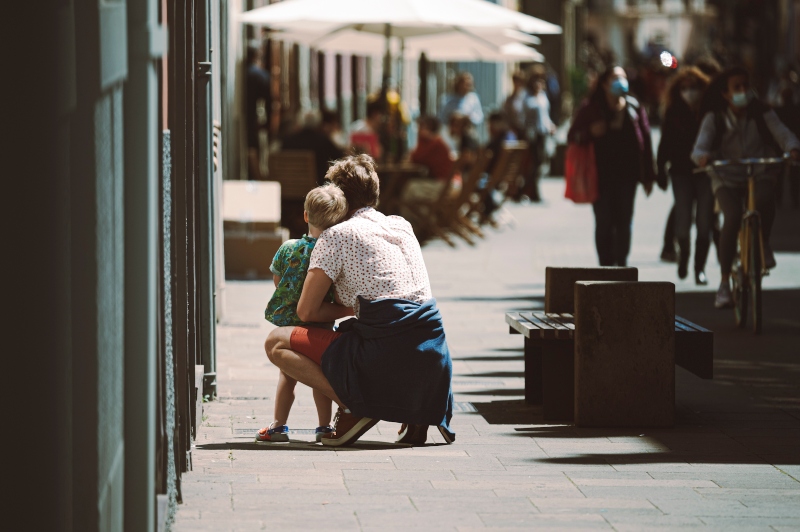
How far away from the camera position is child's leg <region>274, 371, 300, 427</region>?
684 centimetres

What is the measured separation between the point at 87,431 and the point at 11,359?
0.95ft

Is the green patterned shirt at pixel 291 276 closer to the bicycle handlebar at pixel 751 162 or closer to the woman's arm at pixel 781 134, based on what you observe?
the bicycle handlebar at pixel 751 162

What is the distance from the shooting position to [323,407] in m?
6.94

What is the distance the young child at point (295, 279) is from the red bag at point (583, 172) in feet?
19.1

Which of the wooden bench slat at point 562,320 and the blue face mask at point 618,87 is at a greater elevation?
the blue face mask at point 618,87

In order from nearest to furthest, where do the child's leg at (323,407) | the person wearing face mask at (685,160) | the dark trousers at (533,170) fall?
the child's leg at (323,407)
the person wearing face mask at (685,160)
the dark trousers at (533,170)

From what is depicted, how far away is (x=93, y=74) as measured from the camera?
4098mm

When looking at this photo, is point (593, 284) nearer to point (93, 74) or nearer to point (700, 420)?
point (700, 420)

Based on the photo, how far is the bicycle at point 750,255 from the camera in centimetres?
1048

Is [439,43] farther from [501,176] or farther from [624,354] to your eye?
[624,354]

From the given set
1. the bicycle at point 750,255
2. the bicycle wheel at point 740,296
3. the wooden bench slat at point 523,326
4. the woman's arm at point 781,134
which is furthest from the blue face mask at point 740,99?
the wooden bench slat at point 523,326

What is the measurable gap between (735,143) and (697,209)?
224cm

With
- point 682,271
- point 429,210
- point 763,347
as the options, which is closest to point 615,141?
point 682,271

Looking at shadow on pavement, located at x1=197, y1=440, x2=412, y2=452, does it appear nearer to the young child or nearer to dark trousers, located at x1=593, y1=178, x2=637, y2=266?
the young child
